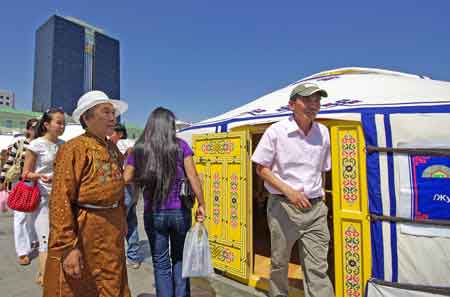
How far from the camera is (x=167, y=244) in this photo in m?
2.07

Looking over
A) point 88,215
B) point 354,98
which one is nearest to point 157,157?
point 88,215

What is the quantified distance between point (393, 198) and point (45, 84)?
243ft

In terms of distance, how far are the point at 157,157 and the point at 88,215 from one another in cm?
56

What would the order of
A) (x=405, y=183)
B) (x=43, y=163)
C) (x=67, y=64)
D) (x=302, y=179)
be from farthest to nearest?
1. (x=67, y=64)
2. (x=43, y=163)
3. (x=405, y=183)
4. (x=302, y=179)

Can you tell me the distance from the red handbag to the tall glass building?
A: 63.2 meters

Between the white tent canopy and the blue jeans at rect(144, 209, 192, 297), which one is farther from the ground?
the white tent canopy

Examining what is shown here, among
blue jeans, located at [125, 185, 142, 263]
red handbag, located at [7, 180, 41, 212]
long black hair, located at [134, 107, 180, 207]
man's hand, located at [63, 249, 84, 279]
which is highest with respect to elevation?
long black hair, located at [134, 107, 180, 207]

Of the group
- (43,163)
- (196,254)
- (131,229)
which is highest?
(43,163)

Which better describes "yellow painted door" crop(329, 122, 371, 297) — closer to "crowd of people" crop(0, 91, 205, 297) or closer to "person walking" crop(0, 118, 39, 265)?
"crowd of people" crop(0, 91, 205, 297)

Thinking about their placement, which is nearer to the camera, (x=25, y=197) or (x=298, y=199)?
(x=298, y=199)

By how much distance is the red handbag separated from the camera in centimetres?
256

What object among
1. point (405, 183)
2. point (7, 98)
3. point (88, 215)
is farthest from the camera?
point (7, 98)

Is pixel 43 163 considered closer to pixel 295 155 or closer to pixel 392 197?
pixel 295 155

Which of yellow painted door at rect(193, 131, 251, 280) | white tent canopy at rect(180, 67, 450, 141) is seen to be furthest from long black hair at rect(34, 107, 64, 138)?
white tent canopy at rect(180, 67, 450, 141)
